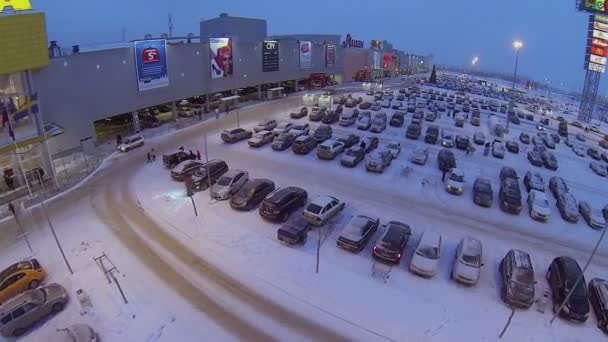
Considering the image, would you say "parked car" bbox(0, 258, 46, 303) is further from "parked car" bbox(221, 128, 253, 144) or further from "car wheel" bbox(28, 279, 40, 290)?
"parked car" bbox(221, 128, 253, 144)

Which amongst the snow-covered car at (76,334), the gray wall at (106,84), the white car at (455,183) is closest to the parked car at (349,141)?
the white car at (455,183)

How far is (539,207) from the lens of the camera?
23.0 meters

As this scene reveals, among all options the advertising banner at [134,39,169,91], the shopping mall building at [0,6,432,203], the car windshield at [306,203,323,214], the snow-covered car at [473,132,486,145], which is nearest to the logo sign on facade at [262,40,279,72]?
the shopping mall building at [0,6,432,203]

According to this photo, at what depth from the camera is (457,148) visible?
119 ft

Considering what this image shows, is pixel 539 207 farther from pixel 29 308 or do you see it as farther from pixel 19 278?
pixel 19 278

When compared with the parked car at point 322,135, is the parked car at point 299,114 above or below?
above

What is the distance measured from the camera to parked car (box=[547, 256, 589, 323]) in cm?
1416

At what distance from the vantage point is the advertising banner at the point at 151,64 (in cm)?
3556

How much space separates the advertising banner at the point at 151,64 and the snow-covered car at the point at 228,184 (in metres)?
19.6

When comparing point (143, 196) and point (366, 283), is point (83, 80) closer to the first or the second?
point (143, 196)

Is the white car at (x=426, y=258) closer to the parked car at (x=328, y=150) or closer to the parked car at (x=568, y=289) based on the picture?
the parked car at (x=568, y=289)

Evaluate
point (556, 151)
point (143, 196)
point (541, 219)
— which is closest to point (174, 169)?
point (143, 196)

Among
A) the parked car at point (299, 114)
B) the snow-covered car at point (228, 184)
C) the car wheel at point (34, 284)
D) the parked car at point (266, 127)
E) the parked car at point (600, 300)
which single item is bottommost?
the parked car at point (600, 300)

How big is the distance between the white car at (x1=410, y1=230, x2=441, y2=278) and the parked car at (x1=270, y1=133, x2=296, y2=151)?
58.3ft
